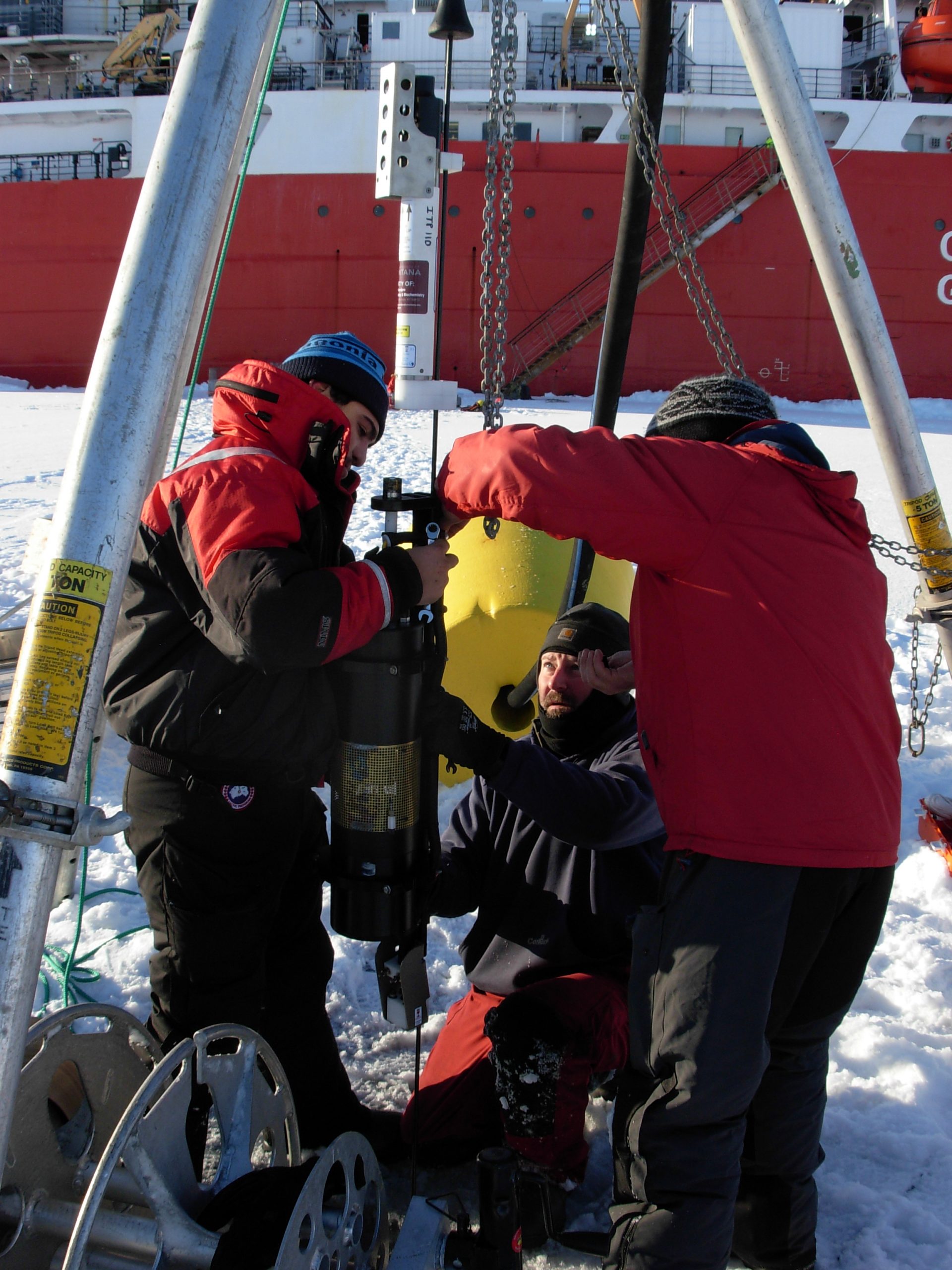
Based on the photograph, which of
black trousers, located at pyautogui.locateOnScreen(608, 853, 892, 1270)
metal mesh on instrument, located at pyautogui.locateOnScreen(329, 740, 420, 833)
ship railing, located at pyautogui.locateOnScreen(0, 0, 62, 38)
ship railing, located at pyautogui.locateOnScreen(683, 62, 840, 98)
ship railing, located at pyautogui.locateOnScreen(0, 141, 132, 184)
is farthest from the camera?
ship railing, located at pyautogui.locateOnScreen(0, 0, 62, 38)

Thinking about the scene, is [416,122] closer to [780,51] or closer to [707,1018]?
[780,51]

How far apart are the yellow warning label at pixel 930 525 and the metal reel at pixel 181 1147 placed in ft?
7.17

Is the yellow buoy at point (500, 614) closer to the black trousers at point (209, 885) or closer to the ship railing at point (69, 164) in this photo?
the black trousers at point (209, 885)

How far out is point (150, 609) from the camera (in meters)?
1.86

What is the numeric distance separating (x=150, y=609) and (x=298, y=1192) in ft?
3.42

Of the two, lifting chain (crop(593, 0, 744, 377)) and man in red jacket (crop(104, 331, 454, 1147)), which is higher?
lifting chain (crop(593, 0, 744, 377))

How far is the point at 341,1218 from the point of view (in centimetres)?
153

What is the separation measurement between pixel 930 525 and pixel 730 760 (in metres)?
1.49

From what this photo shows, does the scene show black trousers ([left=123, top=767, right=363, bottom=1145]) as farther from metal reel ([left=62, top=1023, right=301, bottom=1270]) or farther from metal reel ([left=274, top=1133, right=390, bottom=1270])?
metal reel ([left=274, top=1133, right=390, bottom=1270])

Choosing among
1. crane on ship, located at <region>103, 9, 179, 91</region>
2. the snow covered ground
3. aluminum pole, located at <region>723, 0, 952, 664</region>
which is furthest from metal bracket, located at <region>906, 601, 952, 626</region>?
crane on ship, located at <region>103, 9, 179, 91</region>

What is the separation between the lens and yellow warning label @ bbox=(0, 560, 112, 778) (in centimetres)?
109

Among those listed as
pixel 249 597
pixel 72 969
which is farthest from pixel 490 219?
pixel 72 969

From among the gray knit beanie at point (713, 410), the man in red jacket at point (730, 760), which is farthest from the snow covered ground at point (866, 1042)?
the gray knit beanie at point (713, 410)

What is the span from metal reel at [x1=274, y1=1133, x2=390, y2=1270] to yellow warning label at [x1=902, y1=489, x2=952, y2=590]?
2.15 m
